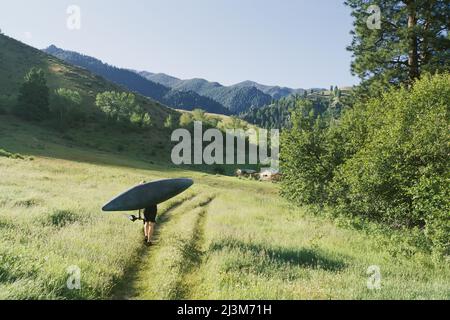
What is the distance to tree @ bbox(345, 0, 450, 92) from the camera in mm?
29625

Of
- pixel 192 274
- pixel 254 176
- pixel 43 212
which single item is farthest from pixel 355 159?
pixel 254 176

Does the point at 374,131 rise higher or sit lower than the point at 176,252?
higher

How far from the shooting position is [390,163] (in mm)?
20328

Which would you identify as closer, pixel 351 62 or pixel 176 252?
pixel 176 252

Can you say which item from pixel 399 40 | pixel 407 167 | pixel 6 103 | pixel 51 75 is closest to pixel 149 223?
pixel 407 167

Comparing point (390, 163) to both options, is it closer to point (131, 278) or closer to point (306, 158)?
point (306, 158)

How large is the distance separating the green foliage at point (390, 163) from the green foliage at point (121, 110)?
99.6 meters

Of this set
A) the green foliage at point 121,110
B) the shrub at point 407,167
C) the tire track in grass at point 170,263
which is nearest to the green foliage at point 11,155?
the tire track in grass at point 170,263

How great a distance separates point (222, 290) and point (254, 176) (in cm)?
7820

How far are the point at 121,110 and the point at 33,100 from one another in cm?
3053

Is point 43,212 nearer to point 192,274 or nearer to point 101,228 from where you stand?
point 101,228

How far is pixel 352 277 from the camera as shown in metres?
11.7

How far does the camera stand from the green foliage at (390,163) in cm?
1716

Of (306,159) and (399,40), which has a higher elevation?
(399,40)
